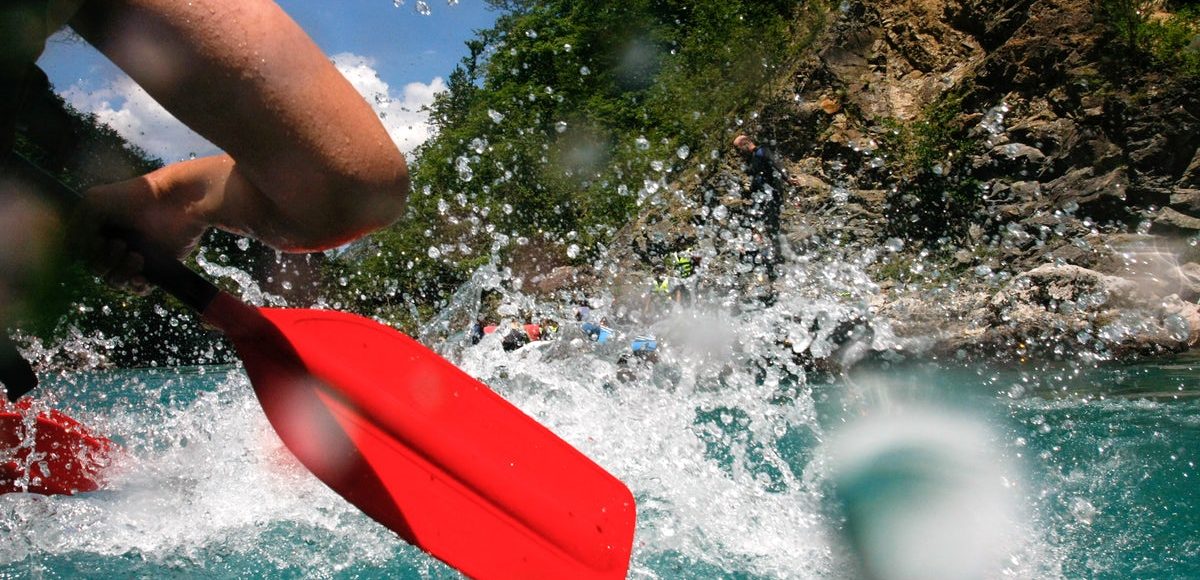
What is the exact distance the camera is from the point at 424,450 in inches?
62.6

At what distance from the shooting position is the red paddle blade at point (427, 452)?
1479mm

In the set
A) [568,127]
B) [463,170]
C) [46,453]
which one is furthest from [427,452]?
[568,127]

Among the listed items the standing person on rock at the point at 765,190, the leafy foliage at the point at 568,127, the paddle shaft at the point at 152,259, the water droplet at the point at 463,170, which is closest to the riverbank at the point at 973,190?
the standing person on rock at the point at 765,190

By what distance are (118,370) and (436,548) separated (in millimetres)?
11810

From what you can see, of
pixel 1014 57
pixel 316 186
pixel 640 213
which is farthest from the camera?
pixel 640 213

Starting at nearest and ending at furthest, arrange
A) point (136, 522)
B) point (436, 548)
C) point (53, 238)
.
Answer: point (53, 238)
point (436, 548)
point (136, 522)

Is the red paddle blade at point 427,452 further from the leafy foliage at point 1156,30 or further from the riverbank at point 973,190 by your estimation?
the leafy foliage at point 1156,30

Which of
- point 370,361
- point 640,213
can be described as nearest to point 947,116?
point 640,213

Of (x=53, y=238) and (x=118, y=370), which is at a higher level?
(x=118, y=370)

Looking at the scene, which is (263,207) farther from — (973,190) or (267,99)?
(973,190)

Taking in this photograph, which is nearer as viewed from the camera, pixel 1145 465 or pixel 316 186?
pixel 316 186

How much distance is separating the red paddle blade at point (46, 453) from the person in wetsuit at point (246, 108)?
142 cm

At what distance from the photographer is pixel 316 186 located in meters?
0.95

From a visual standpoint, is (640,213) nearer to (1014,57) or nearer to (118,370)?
(1014,57)
